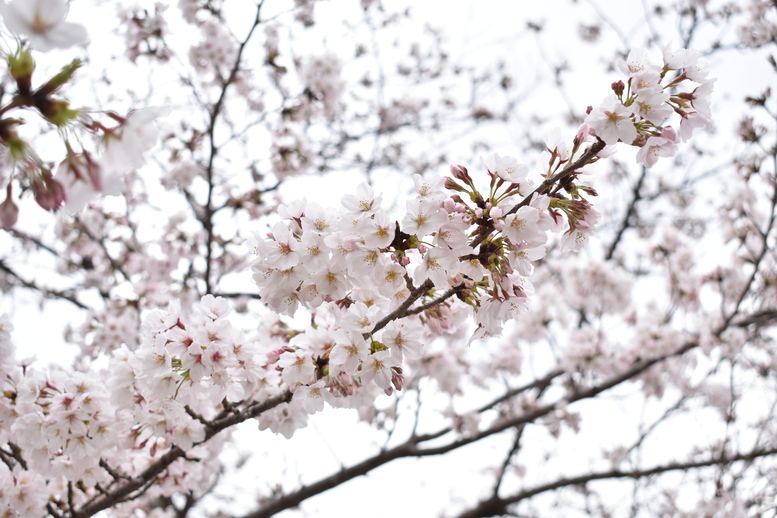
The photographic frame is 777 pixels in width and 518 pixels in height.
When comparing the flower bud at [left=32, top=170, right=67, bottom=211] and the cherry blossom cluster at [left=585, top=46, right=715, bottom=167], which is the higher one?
the cherry blossom cluster at [left=585, top=46, right=715, bottom=167]

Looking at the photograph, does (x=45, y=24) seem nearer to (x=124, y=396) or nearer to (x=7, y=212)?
(x=7, y=212)

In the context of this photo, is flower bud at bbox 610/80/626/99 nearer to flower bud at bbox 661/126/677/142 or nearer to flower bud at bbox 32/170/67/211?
flower bud at bbox 661/126/677/142

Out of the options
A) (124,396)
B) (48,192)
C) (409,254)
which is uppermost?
(124,396)

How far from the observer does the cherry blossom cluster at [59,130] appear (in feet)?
3.22

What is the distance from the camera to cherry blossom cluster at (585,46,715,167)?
4.92 feet

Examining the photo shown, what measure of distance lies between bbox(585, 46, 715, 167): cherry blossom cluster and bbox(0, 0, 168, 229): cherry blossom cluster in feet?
4.13

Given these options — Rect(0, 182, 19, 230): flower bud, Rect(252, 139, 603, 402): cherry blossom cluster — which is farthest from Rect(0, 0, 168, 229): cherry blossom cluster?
Rect(252, 139, 603, 402): cherry blossom cluster

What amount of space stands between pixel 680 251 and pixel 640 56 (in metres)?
5.83

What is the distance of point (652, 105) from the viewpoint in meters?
1.51

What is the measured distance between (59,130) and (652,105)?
1560mm

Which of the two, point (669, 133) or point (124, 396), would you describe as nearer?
point (669, 133)

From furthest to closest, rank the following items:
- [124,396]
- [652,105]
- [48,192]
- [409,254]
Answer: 1. [124,396]
2. [409,254]
3. [652,105]
4. [48,192]

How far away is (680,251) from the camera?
260 inches

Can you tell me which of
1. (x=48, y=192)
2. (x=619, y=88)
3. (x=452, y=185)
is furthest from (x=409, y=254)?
(x=48, y=192)
